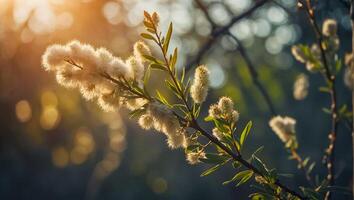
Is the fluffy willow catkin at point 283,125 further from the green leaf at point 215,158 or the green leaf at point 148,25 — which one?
the green leaf at point 148,25

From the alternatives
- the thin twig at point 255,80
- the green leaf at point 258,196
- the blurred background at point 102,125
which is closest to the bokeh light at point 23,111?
the blurred background at point 102,125

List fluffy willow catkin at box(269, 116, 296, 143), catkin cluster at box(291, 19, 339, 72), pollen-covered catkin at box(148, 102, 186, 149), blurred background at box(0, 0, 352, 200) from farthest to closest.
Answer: blurred background at box(0, 0, 352, 200), catkin cluster at box(291, 19, 339, 72), fluffy willow catkin at box(269, 116, 296, 143), pollen-covered catkin at box(148, 102, 186, 149)

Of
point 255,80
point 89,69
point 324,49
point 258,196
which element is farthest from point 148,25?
point 255,80

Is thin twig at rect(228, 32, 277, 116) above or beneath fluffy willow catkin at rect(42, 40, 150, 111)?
beneath

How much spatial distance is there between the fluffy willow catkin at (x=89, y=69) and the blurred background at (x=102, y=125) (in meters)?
3.94

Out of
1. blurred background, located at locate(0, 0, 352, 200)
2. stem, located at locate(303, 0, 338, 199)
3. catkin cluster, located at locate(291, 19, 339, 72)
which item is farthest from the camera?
blurred background, located at locate(0, 0, 352, 200)

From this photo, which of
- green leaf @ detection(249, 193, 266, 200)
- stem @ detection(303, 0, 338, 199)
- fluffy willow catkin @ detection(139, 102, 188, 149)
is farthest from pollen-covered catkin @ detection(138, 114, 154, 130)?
stem @ detection(303, 0, 338, 199)

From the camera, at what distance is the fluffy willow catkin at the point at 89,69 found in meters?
1.26

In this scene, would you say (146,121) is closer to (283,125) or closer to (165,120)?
(165,120)

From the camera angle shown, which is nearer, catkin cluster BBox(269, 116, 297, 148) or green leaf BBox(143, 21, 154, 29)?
green leaf BBox(143, 21, 154, 29)

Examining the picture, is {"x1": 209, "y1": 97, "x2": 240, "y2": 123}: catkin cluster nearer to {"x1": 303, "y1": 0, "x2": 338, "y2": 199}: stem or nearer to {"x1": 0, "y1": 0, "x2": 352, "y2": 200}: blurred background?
{"x1": 303, "y1": 0, "x2": 338, "y2": 199}: stem

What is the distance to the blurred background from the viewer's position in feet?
19.0

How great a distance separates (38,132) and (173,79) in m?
5.64

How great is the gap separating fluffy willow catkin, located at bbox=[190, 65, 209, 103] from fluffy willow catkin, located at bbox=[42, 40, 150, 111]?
0.16 meters
